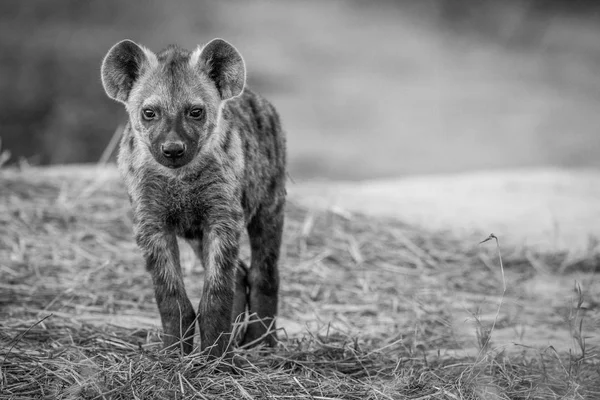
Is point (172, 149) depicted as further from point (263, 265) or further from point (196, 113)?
point (263, 265)

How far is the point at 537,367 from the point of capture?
351 centimetres

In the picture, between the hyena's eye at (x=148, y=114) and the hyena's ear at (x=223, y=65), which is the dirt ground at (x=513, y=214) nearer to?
the hyena's ear at (x=223, y=65)

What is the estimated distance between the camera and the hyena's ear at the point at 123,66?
3.64 metres

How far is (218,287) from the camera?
351 centimetres

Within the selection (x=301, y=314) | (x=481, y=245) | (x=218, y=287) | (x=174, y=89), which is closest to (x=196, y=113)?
(x=174, y=89)

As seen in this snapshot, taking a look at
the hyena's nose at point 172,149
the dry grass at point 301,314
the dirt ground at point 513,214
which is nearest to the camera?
the dry grass at point 301,314

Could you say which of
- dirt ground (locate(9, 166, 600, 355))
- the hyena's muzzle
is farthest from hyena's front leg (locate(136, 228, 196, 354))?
dirt ground (locate(9, 166, 600, 355))

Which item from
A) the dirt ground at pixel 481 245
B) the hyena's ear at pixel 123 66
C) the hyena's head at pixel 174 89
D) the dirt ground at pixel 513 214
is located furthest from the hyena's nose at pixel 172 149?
the dirt ground at pixel 513 214

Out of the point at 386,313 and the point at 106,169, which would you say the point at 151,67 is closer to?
the point at 386,313

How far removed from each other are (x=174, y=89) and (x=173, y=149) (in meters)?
0.34

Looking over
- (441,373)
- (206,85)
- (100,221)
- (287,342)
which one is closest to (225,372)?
(287,342)

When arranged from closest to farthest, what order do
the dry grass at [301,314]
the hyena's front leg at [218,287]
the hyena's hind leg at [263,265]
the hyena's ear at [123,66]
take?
the dry grass at [301,314] → the hyena's front leg at [218,287] → the hyena's ear at [123,66] → the hyena's hind leg at [263,265]

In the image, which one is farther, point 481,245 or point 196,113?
point 481,245

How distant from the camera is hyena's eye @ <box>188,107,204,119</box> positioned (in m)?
3.54
